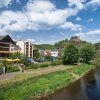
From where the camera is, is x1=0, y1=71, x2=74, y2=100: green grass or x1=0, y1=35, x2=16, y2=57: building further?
x1=0, y1=35, x2=16, y2=57: building

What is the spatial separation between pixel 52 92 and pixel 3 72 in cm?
2054

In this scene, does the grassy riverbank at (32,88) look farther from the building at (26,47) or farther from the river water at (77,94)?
the building at (26,47)

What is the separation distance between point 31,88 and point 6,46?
6366cm

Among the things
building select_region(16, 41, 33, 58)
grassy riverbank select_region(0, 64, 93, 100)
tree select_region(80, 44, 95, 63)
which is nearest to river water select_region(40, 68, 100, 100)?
grassy riverbank select_region(0, 64, 93, 100)

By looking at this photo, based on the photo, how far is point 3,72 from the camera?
64.6m

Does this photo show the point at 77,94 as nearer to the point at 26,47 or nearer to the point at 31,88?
the point at 31,88

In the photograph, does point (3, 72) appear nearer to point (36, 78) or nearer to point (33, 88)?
point (36, 78)

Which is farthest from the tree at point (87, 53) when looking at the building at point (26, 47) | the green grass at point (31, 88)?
the green grass at point (31, 88)

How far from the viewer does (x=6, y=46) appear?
108m

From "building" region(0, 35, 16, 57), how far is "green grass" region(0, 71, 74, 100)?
4760 cm

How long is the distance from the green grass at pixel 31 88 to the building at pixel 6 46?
4760cm

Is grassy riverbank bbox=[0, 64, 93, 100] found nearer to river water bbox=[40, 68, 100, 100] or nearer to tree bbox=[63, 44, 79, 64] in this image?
river water bbox=[40, 68, 100, 100]

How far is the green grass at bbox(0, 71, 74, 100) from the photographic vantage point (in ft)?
141

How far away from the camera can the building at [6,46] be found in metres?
104
